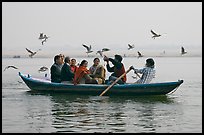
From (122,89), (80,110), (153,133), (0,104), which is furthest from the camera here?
(122,89)

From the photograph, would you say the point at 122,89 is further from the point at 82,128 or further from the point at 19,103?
the point at 82,128

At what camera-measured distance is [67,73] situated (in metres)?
16.0

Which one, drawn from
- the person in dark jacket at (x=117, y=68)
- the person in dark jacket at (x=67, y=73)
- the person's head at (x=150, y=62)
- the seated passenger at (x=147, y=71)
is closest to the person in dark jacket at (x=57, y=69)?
the person in dark jacket at (x=67, y=73)

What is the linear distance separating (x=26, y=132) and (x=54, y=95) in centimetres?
621

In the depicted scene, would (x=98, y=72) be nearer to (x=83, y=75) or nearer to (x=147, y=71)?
(x=83, y=75)

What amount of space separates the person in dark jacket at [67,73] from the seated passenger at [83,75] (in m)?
0.25

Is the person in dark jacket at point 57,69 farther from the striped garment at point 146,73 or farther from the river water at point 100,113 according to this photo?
the striped garment at point 146,73

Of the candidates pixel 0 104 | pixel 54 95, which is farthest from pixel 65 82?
pixel 0 104

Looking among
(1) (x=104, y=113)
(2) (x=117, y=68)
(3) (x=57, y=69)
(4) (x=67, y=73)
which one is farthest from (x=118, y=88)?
(1) (x=104, y=113)

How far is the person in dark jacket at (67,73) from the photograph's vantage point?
625 inches

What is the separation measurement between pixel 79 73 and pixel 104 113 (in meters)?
3.75

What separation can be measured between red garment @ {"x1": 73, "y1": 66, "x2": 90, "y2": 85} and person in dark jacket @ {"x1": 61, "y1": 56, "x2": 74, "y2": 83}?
243 mm

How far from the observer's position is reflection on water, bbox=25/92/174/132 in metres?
10.4

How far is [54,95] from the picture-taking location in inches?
635
